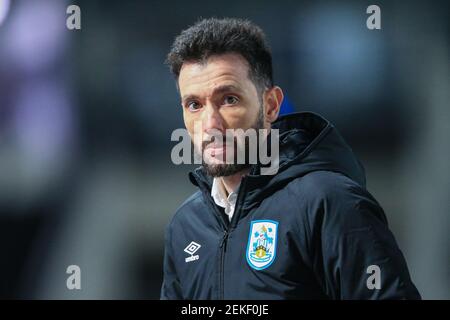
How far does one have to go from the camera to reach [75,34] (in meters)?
4.54

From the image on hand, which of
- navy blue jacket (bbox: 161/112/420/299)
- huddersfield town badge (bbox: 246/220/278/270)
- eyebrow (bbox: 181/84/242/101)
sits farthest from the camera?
eyebrow (bbox: 181/84/242/101)

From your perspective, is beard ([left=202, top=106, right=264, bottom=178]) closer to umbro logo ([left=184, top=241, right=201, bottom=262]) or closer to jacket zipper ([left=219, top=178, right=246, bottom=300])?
jacket zipper ([left=219, top=178, right=246, bottom=300])

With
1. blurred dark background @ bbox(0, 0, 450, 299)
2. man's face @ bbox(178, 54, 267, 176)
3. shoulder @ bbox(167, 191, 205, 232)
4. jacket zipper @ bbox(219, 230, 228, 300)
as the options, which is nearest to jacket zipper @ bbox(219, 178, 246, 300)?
jacket zipper @ bbox(219, 230, 228, 300)

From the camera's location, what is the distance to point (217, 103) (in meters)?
1.95

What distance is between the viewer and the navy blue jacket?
5.49 feet

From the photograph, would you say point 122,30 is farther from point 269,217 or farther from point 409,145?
point 269,217

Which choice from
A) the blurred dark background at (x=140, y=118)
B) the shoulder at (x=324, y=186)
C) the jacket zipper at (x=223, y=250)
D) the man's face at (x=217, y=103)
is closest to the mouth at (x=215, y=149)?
the man's face at (x=217, y=103)

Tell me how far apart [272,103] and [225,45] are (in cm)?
28

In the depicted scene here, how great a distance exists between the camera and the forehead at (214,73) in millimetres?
1959

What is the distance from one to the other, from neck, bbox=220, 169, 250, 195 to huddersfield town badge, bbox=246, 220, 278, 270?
8.0 inches

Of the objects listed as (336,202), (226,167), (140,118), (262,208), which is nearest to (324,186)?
(336,202)

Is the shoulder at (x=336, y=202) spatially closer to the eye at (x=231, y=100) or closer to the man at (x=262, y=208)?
the man at (x=262, y=208)

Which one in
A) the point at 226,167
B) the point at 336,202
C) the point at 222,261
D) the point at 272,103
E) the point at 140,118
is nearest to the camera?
the point at 336,202

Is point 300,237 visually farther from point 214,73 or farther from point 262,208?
point 214,73
